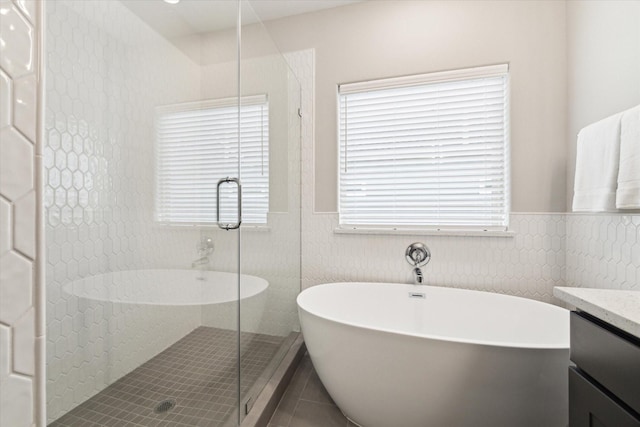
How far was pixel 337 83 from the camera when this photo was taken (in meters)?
2.20

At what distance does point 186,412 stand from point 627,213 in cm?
211

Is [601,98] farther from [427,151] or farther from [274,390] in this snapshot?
[274,390]

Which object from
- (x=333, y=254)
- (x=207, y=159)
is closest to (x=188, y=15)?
(x=207, y=159)

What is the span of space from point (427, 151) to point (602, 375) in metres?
1.65

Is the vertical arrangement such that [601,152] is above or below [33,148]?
above

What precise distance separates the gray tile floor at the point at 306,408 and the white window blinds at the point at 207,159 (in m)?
1.05

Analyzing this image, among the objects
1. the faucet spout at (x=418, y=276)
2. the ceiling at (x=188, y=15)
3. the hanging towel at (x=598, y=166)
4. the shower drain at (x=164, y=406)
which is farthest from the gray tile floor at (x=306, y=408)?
the ceiling at (x=188, y=15)

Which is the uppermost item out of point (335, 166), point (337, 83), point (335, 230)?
point (337, 83)

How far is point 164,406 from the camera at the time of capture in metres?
1.01

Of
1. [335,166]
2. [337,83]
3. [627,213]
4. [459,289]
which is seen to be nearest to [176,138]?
[335,166]

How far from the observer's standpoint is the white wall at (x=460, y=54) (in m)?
1.82

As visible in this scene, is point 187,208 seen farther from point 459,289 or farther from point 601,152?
point 601,152

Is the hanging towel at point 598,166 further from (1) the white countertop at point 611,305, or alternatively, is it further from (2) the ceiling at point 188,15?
(2) the ceiling at point 188,15

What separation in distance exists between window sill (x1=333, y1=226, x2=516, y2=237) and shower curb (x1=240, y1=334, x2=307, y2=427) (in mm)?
941
